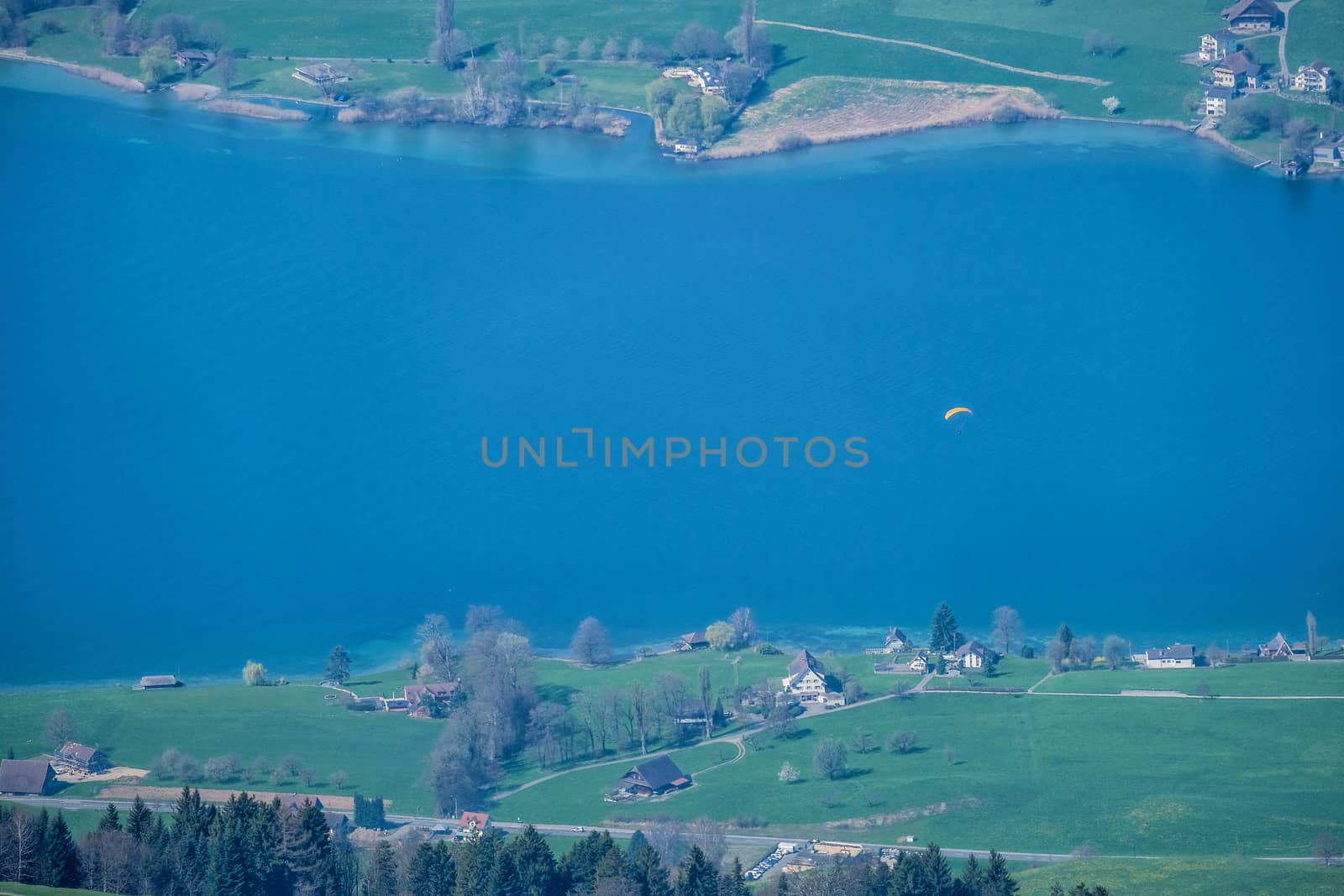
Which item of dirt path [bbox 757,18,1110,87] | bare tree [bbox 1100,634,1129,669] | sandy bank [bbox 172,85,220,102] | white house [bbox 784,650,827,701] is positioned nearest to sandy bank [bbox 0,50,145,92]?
sandy bank [bbox 172,85,220,102]

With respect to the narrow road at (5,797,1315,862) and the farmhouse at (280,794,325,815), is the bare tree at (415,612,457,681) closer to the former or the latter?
the farmhouse at (280,794,325,815)

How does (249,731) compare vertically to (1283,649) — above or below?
below

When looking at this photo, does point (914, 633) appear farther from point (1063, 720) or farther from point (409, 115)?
point (409, 115)

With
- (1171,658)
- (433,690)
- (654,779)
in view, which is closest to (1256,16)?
(1171,658)

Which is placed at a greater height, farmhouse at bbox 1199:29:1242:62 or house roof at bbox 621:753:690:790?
farmhouse at bbox 1199:29:1242:62

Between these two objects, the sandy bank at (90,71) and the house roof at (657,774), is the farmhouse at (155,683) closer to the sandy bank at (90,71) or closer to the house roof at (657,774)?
the house roof at (657,774)

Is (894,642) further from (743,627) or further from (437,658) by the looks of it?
(437,658)

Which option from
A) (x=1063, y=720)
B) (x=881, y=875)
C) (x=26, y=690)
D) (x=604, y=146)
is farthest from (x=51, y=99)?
(x=881, y=875)
